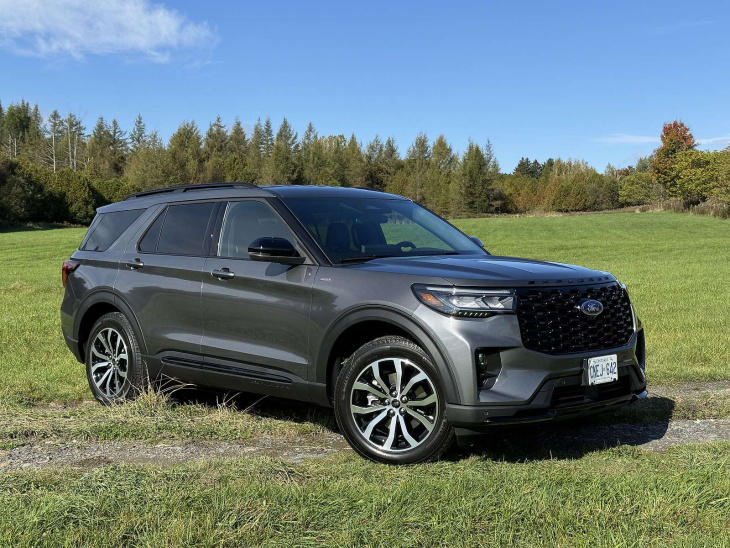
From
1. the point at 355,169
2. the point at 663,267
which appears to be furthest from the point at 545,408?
the point at 355,169

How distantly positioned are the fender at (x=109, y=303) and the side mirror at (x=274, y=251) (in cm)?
168

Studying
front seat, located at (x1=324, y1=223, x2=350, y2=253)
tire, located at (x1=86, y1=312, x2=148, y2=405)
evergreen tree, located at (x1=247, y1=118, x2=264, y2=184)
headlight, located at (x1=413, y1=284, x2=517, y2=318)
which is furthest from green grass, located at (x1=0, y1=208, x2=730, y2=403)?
evergreen tree, located at (x1=247, y1=118, x2=264, y2=184)

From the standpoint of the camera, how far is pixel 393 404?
4.73 m

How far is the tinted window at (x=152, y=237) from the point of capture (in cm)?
652

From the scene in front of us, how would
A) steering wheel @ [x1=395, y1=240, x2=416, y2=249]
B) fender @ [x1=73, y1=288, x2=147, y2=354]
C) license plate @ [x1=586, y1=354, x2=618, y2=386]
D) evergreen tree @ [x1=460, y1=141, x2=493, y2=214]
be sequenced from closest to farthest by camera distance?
1. license plate @ [x1=586, y1=354, x2=618, y2=386]
2. steering wheel @ [x1=395, y1=240, x2=416, y2=249]
3. fender @ [x1=73, y1=288, x2=147, y2=354]
4. evergreen tree @ [x1=460, y1=141, x2=493, y2=214]

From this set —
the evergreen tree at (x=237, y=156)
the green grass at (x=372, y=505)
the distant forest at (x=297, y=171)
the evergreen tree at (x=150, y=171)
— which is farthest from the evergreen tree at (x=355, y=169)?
the green grass at (x=372, y=505)

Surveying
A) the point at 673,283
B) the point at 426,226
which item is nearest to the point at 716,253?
the point at 673,283

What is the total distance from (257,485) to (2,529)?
1226 mm

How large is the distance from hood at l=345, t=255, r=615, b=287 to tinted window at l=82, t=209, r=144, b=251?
277cm

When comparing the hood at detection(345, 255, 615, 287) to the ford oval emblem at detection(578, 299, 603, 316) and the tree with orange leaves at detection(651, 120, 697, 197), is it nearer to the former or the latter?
the ford oval emblem at detection(578, 299, 603, 316)

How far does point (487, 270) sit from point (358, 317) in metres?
Answer: 0.86

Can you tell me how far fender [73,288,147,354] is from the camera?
637cm

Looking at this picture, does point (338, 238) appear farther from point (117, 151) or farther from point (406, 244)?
point (117, 151)

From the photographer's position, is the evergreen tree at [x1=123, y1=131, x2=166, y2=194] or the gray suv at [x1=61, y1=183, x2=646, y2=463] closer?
the gray suv at [x1=61, y1=183, x2=646, y2=463]
